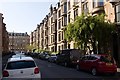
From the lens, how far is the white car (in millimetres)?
12195

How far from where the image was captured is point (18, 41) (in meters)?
186

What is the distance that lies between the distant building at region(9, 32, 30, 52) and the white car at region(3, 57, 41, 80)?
165789 millimetres

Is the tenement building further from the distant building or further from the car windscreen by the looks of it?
the distant building

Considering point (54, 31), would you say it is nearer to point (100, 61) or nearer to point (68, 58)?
point (68, 58)

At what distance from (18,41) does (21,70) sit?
176 meters

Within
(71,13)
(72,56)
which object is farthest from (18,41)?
(72,56)

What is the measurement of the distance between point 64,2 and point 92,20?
98.4ft

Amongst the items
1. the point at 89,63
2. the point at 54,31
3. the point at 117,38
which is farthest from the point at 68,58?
the point at 54,31

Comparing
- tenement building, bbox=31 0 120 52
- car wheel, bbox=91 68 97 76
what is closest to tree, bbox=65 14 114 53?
tenement building, bbox=31 0 120 52

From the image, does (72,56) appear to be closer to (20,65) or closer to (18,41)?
(20,65)

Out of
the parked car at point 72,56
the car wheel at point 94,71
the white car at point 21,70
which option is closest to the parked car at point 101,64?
the car wheel at point 94,71

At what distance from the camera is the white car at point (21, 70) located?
12.2 m

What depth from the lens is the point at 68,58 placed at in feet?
99.4

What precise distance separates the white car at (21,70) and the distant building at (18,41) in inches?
6527
